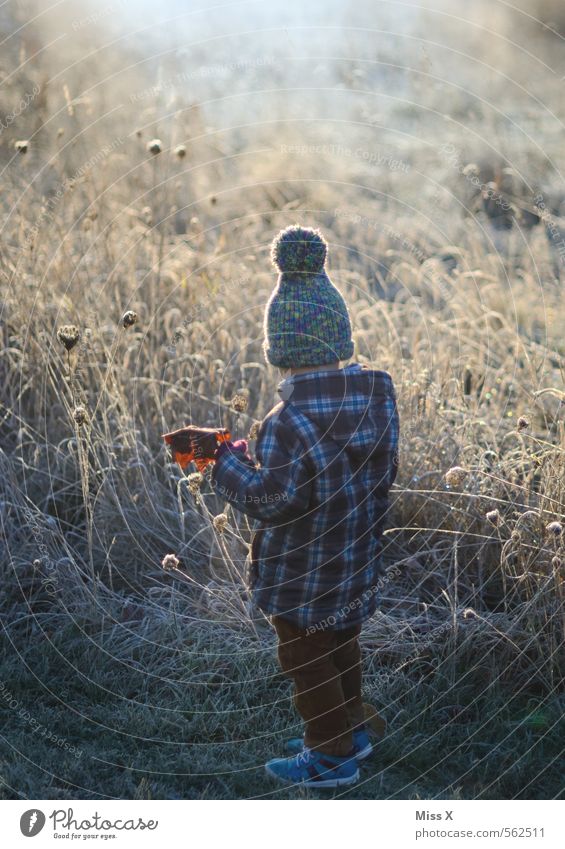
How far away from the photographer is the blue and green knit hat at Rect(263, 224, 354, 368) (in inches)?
96.6

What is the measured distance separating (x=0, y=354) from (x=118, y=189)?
1587mm

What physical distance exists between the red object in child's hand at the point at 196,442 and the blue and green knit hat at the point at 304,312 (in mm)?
272

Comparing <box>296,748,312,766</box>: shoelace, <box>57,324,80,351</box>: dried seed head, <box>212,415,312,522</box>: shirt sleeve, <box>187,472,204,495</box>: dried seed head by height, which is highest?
<box>57,324,80,351</box>: dried seed head

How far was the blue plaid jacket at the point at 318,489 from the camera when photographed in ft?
7.88

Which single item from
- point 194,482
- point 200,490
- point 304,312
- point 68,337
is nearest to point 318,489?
point 304,312

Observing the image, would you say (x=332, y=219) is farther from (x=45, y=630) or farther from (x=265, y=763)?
(x=265, y=763)

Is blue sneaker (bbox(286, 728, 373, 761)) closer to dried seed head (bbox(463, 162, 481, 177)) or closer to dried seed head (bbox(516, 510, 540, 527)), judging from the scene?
dried seed head (bbox(516, 510, 540, 527))

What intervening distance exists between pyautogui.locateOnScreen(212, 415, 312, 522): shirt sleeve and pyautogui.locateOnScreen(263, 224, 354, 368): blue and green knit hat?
0.66 feet

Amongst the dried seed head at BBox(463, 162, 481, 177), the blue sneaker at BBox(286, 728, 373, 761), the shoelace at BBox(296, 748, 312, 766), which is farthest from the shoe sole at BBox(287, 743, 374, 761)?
the dried seed head at BBox(463, 162, 481, 177)

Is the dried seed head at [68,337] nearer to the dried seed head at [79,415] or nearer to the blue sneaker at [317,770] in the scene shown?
the dried seed head at [79,415]

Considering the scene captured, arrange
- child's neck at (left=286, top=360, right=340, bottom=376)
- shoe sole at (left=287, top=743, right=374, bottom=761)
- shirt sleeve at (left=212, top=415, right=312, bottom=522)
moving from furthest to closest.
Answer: shoe sole at (left=287, top=743, right=374, bottom=761), child's neck at (left=286, top=360, right=340, bottom=376), shirt sleeve at (left=212, top=415, right=312, bottom=522)

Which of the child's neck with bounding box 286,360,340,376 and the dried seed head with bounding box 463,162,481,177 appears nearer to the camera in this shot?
the child's neck with bounding box 286,360,340,376

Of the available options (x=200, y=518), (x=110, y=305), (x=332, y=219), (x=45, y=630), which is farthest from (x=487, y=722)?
(x=332, y=219)

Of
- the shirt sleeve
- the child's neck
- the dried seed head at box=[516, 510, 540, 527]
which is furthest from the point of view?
the dried seed head at box=[516, 510, 540, 527]
